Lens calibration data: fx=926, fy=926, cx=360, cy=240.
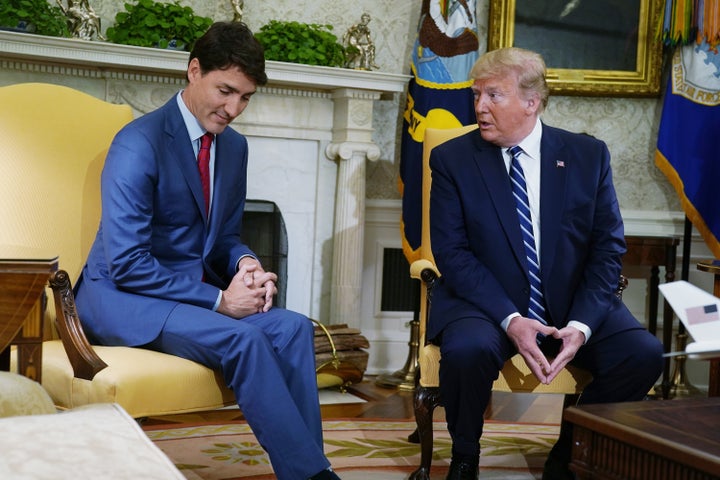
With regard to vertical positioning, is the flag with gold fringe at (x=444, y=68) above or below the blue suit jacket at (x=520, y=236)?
above

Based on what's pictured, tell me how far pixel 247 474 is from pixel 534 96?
5.23 ft

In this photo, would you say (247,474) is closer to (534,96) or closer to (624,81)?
(534,96)

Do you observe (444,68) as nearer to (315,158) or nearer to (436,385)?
(315,158)

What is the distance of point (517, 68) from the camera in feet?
10.2

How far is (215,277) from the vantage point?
9.37 ft

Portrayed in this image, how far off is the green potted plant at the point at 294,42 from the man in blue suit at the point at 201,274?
78.3 inches

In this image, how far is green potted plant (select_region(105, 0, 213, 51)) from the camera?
4535 mm

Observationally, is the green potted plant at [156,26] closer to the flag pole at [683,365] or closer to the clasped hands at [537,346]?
the clasped hands at [537,346]

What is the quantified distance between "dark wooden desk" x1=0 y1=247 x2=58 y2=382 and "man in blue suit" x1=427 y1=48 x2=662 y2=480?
1195 millimetres

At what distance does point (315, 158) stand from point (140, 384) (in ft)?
9.50

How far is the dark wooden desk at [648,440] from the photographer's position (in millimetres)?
1765

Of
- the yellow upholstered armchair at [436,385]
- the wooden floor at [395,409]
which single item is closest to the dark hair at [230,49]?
the yellow upholstered armchair at [436,385]

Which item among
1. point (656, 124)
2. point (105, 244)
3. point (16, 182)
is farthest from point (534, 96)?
point (656, 124)

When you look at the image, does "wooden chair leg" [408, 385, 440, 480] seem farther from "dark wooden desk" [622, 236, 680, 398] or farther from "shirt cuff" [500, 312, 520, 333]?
"dark wooden desk" [622, 236, 680, 398]
